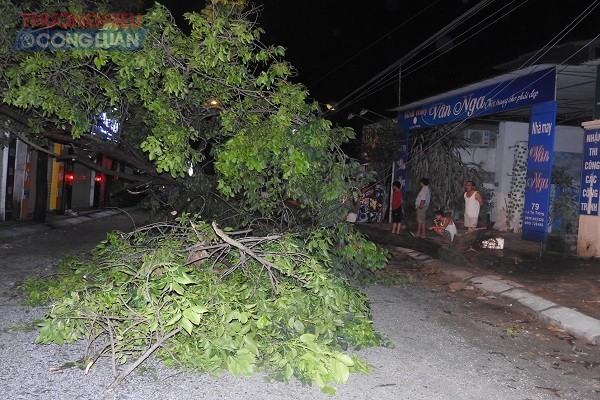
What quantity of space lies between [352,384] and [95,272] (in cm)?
291

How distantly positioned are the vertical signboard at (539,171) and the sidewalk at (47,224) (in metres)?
8.68

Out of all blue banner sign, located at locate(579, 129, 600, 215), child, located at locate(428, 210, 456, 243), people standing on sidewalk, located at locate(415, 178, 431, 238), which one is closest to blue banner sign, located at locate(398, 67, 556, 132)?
blue banner sign, located at locate(579, 129, 600, 215)

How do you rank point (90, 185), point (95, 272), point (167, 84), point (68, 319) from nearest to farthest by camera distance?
1. point (68, 319)
2. point (95, 272)
3. point (167, 84)
4. point (90, 185)

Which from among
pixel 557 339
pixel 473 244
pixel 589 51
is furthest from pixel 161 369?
pixel 589 51

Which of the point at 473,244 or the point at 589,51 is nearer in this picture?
the point at 589,51

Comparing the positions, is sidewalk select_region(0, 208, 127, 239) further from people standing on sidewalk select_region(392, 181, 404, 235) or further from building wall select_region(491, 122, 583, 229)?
building wall select_region(491, 122, 583, 229)

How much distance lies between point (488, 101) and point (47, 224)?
12.0 metres

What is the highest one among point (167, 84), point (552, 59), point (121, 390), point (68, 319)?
point (552, 59)

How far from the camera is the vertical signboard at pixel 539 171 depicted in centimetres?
1206

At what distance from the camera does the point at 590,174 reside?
11539 mm

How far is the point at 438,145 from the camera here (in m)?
18.7

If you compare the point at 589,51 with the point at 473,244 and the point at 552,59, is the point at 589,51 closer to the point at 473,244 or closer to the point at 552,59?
the point at 552,59

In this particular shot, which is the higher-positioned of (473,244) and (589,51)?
(589,51)

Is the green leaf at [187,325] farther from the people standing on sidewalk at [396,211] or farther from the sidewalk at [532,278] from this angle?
the people standing on sidewalk at [396,211]
